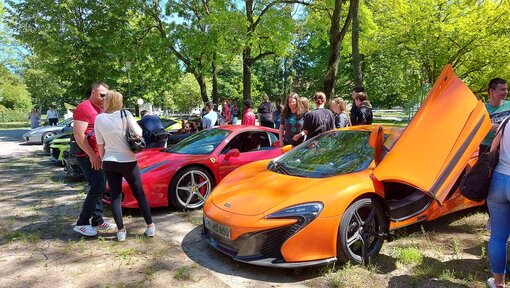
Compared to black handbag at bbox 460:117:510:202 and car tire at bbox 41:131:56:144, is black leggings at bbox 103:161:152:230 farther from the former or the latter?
car tire at bbox 41:131:56:144

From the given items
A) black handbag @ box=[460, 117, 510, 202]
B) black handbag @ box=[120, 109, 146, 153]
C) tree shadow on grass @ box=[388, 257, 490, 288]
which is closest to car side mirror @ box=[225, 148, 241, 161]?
black handbag @ box=[120, 109, 146, 153]

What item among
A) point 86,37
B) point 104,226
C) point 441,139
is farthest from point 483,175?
point 86,37

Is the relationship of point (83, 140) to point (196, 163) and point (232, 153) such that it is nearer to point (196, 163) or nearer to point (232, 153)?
point (196, 163)

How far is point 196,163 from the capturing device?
559 cm

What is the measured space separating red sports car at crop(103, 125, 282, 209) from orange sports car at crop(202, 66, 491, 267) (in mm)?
1501

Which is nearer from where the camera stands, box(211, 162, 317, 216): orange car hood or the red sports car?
box(211, 162, 317, 216): orange car hood

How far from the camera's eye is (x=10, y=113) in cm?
4622

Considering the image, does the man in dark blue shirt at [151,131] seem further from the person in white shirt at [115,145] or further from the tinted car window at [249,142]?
the person in white shirt at [115,145]

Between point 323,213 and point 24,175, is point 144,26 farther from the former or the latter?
point 323,213

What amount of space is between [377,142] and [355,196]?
68cm

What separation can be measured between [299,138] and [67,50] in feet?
49.3

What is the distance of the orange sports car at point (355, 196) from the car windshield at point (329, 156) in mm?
24

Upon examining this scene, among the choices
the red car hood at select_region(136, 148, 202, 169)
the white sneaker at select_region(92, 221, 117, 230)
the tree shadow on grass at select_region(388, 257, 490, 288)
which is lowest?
the tree shadow on grass at select_region(388, 257, 490, 288)

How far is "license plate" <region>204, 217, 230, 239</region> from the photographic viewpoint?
11.6 feet
